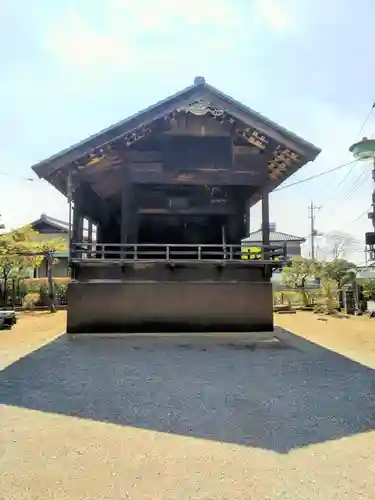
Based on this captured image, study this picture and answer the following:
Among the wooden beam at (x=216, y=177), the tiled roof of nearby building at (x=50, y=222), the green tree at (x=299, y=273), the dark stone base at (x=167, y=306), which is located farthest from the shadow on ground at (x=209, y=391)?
the tiled roof of nearby building at (x=50, y=222)

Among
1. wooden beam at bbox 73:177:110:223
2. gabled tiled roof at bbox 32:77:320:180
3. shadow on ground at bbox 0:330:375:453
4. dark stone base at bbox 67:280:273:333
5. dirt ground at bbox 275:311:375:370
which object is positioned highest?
gabled tiled roof at bbox 32:77:320:180

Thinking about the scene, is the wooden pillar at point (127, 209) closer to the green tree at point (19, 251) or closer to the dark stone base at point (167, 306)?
the dark stone base at point (167, 306)

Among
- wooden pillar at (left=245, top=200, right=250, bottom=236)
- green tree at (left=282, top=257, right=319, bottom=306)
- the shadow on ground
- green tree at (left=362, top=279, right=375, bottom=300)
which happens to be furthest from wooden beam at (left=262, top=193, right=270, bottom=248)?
green tree at (left=282, top=257, right=319, bottom=306)

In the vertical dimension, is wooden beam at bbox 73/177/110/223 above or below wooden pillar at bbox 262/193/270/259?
above

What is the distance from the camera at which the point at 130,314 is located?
37.1 ft

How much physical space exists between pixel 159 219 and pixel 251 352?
22.4ft

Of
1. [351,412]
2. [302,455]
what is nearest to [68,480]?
[302,455]

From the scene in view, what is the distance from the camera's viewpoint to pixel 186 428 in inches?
164

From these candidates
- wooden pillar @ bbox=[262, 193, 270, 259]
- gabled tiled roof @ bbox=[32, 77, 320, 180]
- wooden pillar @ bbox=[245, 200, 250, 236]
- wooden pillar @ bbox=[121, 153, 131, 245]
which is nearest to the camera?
gabled tiled roof @ bbox=[32, 77, 320, 180]

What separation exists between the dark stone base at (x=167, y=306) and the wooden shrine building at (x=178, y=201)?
3 cm

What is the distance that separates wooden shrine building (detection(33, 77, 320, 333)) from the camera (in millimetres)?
11328

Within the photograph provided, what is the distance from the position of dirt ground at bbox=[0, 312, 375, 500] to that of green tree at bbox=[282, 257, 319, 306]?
→ 60.9 feet

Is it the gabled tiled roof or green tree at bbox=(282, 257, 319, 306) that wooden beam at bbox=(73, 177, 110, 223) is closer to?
the gabled tiled roof

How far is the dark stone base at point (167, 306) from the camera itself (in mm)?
11258
